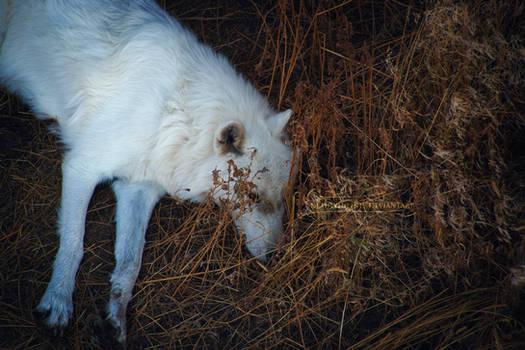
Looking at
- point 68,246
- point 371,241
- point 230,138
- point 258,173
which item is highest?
point 230,138

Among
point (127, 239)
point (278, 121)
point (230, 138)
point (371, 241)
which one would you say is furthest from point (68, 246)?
point (371, 241)

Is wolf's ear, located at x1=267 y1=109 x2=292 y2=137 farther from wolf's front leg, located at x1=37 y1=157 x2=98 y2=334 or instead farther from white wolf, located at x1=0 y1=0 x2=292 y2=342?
wolf's front leg, located at x1=37 y1=157 x2=98 y2=334

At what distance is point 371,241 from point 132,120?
192 cm

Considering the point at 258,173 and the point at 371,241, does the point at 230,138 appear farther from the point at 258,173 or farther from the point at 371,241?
the point at 371,241

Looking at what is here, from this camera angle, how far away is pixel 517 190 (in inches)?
93.4

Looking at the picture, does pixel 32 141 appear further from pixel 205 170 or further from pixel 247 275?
pixel 247 275

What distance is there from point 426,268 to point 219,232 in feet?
5.02

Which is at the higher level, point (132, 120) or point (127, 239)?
point (132, 120)

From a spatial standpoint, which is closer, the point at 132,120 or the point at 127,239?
the point at 132,120

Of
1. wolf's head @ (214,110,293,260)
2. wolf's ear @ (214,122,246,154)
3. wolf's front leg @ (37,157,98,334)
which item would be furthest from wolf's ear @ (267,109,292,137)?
wolf's front leg @ (37,157,98,334)

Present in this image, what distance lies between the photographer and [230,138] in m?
2.44

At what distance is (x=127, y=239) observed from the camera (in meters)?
2.72

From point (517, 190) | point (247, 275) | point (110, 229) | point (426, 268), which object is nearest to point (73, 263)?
point (110, 229)

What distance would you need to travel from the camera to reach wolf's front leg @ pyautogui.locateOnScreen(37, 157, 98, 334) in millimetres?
2381
